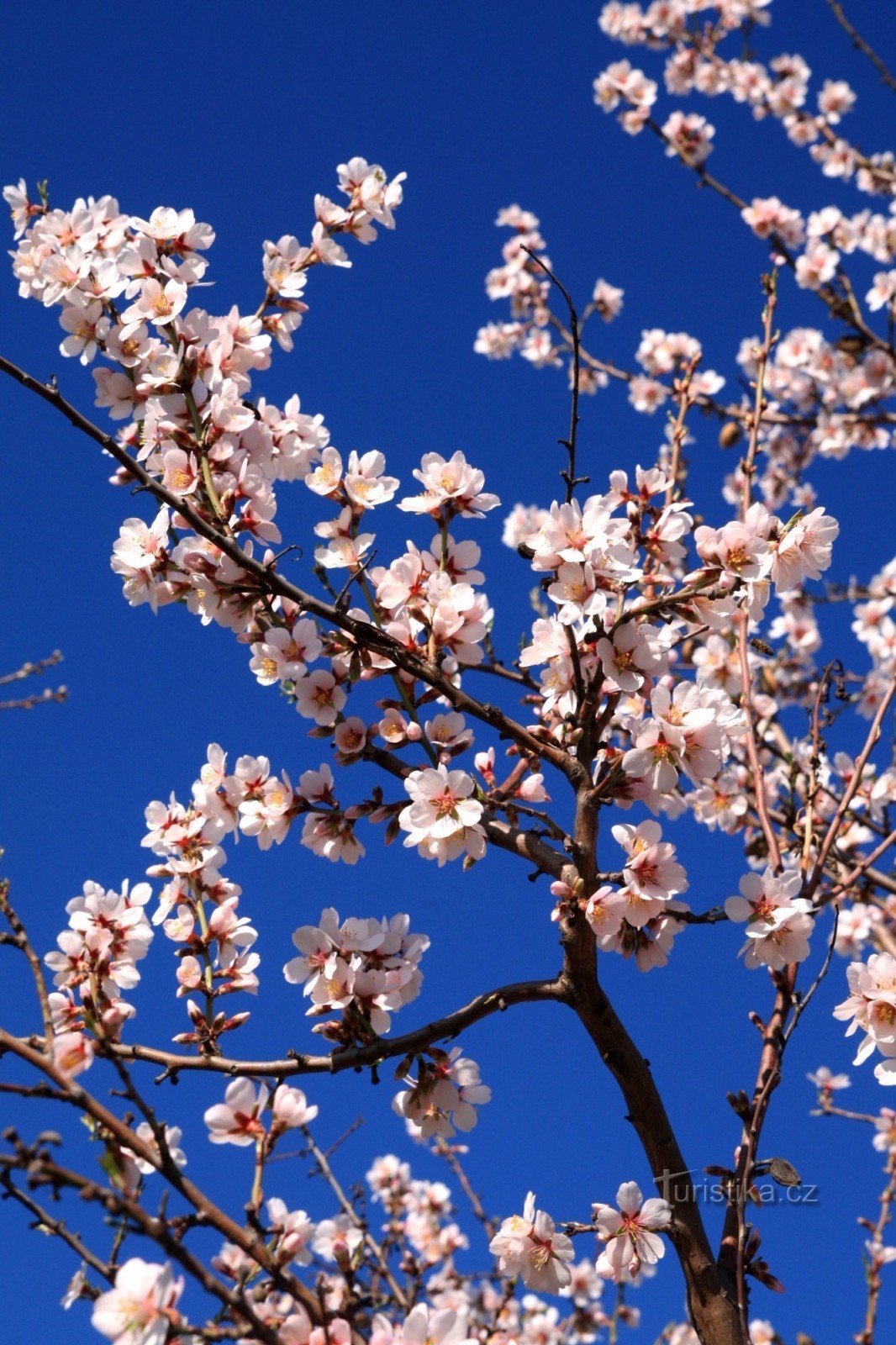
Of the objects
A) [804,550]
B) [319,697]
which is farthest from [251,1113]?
[804,550]

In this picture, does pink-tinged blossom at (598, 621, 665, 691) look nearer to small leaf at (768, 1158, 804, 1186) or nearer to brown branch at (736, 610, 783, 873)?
brown branch at (736, 610, 783, 873)

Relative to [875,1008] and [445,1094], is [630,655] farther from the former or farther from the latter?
[445,1094]

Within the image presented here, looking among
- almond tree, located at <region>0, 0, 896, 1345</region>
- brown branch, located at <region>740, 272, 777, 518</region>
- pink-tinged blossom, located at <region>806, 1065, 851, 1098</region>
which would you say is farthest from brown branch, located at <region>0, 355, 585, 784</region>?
pink-tinged blossom, located at <region>806, 1065, 851, 1098</region>

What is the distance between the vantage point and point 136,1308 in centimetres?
161

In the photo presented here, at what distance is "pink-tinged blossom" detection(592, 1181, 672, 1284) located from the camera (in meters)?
2.41

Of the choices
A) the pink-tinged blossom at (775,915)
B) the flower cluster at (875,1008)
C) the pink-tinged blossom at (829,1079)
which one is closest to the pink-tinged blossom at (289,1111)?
the pink-tinged blossom at (775,915)

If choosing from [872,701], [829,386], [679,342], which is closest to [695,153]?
[679,342]

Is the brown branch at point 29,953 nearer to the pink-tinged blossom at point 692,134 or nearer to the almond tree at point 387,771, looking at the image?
the almond tree at point 387,771

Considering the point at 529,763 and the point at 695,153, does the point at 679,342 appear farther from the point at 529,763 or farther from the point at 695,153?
the point at 529,763

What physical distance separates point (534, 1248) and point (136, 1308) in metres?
1.21

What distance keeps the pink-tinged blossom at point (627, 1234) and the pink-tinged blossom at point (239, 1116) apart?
2.78 ft

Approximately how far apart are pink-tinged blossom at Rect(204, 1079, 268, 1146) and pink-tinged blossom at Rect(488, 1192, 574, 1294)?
0.74 metres

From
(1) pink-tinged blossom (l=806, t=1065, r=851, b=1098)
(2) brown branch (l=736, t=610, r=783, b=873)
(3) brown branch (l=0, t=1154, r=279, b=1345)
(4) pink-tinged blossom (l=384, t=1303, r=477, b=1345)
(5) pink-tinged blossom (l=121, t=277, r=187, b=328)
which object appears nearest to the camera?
(3) brown branch (l=0, t=1154, r=279, b=1345)

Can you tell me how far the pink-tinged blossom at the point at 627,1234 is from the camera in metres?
2.41
